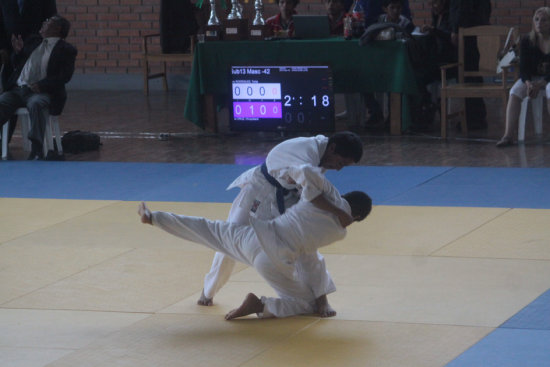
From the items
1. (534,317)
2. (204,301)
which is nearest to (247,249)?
(204,301)

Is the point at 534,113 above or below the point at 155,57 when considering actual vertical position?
below

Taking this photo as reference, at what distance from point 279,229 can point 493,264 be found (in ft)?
5.96

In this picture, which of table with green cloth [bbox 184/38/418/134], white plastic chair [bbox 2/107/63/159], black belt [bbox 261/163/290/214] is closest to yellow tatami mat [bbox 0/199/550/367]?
black belt [bbox 261/163/290/214]

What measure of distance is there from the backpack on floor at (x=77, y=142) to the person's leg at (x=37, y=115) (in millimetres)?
428

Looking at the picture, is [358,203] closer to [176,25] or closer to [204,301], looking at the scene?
[204,301]

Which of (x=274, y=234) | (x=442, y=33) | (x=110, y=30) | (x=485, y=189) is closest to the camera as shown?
(x=274, y=234)

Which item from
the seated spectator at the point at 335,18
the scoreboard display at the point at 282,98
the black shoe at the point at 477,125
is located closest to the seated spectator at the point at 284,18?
the seated spectator at the point at 335,18

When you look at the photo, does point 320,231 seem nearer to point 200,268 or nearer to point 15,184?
point 200,268

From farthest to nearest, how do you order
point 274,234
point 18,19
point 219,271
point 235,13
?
point 235,13 → point 18,19 → point 219,271 → point 274,234

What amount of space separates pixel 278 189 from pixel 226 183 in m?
4.01

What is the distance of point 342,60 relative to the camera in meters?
11.6

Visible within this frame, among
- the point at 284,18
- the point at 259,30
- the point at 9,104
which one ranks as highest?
the point at 284,18

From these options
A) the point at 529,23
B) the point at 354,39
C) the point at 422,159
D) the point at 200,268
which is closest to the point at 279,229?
the point at 200,268

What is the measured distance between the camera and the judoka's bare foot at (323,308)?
18.3ft
